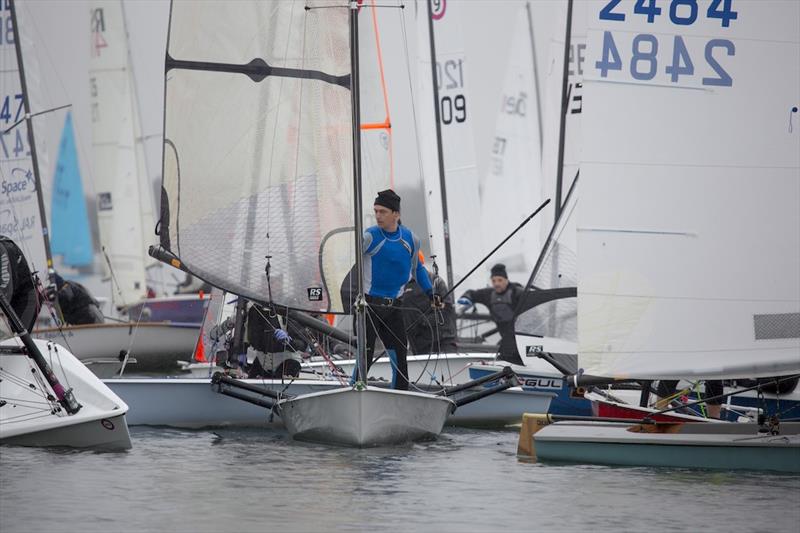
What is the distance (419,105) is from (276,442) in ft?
40.8

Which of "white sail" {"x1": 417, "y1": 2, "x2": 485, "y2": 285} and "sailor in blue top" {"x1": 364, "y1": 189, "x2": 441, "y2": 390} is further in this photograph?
"white sail" {"x1": 417, "y1": 2, "x2": 485, "y2": 285}

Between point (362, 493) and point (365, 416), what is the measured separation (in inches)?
76.5

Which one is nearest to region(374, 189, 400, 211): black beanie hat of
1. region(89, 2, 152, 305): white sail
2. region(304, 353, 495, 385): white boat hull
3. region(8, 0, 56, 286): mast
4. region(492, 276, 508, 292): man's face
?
region(304, 353, 495, 385): white boat hull

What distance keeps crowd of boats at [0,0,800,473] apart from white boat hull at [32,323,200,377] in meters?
3.60

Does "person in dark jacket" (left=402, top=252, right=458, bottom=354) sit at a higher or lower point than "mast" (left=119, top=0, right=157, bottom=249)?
lower

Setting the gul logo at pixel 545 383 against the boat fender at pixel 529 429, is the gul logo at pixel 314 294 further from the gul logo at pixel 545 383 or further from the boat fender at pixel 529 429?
the gul logo at pixel 545 383

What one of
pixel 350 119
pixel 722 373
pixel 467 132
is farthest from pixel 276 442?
pixel 467 132

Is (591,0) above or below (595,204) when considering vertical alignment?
above

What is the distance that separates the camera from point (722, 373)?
368 inches

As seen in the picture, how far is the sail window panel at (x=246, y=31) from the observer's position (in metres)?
11.7

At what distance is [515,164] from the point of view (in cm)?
Result: 2888

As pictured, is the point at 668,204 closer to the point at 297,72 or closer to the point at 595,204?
the point at 595,204

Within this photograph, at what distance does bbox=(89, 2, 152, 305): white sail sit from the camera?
30531mm

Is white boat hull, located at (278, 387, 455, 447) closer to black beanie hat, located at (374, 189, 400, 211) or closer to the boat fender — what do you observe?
the boat fender
